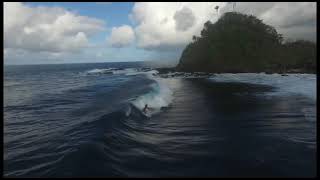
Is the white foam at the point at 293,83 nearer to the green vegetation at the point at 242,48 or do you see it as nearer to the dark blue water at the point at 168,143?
the dark blue water at the point at 168,143

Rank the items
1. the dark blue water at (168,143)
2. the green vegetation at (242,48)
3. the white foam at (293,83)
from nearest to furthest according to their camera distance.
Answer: the dark blue water at (168,143) → the white foam at (293,83) → the green vegetation at (242,48)

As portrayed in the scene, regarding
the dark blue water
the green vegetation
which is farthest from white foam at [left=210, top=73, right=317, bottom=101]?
the green vegetation

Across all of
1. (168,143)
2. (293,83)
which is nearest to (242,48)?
(293,83)

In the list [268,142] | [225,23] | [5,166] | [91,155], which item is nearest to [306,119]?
[268,142]

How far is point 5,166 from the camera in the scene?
11.6 m

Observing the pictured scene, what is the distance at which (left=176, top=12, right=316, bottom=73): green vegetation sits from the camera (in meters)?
78.9

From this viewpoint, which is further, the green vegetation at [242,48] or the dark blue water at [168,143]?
the green vegetation at [242,48]

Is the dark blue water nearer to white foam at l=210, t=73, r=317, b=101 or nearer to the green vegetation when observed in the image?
white foam at l=210, t=73, r=317, b=101

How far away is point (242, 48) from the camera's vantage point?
82.4m

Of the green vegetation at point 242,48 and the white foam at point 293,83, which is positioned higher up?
the green vegetation at point 242,48

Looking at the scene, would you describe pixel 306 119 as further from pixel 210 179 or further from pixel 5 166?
pixel 5 166

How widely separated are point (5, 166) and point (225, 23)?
270 ft

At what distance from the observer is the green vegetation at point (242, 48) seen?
78938 millimetres

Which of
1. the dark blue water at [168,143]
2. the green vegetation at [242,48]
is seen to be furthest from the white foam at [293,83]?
the green vegetation at [242,48]
